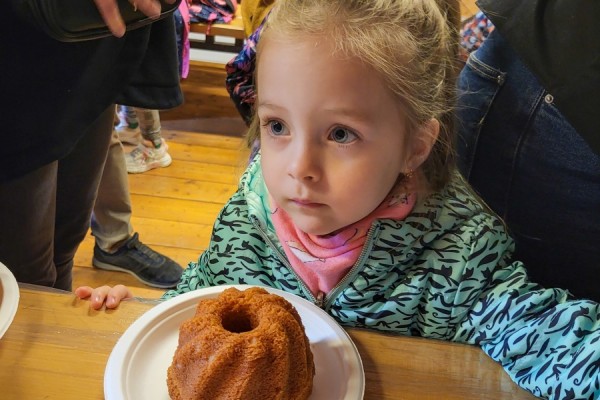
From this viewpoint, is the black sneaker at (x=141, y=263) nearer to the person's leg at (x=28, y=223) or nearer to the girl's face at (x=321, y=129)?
the person's leg at (x=28, y=223)

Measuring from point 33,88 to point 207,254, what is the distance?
0.41 m

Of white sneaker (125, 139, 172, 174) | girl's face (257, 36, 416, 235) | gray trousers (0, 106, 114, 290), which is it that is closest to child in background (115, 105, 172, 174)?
white sneaker (125, 139, 172, 174)

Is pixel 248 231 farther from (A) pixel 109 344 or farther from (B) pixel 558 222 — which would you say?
(B) pixel 558 222

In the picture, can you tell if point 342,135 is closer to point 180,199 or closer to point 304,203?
point 304,203

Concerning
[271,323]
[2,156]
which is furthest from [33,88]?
[271,323]

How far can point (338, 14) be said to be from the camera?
2.66 feet

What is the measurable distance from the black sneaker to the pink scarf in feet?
4.40

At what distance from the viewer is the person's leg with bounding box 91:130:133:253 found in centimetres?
208

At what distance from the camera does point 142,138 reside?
9.70ft

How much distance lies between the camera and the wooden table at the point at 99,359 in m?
0.70

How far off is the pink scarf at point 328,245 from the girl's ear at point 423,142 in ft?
0.17

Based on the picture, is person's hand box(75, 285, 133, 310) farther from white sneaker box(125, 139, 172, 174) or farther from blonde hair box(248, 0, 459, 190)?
white sneaker box(125, 139, 172, 174)

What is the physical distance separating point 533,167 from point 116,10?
75 cm

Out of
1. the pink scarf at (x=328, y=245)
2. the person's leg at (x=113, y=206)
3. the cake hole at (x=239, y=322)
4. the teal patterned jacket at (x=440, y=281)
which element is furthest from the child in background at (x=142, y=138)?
the cake hole at (x=239, y=322)
